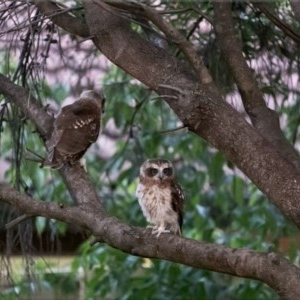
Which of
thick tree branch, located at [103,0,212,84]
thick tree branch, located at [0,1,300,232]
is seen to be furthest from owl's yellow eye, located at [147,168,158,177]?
thick tree branch, located at [103,0,212,84]

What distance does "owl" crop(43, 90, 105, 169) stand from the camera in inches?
115

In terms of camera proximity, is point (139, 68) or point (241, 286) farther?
point (241, 286)

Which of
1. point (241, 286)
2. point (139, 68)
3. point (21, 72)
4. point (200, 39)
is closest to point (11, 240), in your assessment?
point (21, 72)

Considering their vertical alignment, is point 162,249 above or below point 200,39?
below

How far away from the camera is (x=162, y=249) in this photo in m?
2.13

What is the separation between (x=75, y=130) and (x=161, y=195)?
1.39 feet

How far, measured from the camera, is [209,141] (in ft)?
7.37

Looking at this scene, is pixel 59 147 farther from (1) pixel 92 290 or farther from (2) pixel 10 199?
(1) pixel 92 290

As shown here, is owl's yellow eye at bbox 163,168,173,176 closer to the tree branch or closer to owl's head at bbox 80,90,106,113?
the tree branch

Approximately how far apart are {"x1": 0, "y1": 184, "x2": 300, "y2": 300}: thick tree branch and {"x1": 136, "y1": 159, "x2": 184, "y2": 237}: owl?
660mm

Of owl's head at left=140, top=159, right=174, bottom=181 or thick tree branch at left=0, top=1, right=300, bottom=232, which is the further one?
owl's head at left=140, top=159, right=174, bottom=181

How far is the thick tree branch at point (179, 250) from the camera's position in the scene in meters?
1.94

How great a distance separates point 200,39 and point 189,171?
1.00 metres

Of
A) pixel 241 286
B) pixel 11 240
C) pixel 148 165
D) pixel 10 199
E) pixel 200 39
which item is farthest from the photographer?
pixel 241 286
